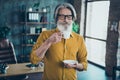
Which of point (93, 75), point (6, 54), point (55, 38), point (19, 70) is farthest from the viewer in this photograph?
point (93, 75)

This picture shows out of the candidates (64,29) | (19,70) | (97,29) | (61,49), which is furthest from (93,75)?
(64,29)

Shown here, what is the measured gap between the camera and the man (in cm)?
153

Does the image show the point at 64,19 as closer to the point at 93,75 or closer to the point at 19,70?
the point at 19,70

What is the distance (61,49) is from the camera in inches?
64.3

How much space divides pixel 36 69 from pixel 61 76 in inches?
61.3

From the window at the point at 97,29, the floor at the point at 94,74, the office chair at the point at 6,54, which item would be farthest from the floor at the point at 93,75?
the office chair at the point at 6,54

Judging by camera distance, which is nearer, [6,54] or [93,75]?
[6,54]

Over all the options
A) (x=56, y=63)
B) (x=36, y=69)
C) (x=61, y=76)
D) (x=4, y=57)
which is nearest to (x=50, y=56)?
(x=56, y=63)

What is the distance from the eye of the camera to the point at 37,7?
662cm

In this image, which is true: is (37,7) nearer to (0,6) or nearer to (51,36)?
(0,6)

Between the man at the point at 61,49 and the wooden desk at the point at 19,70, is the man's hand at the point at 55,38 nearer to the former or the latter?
the man at the point at 61,49

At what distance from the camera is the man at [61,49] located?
1.53 m

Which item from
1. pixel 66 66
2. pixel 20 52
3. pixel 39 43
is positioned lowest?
pixel 20 52

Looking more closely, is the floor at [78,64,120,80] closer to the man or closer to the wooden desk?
the wooden desk
